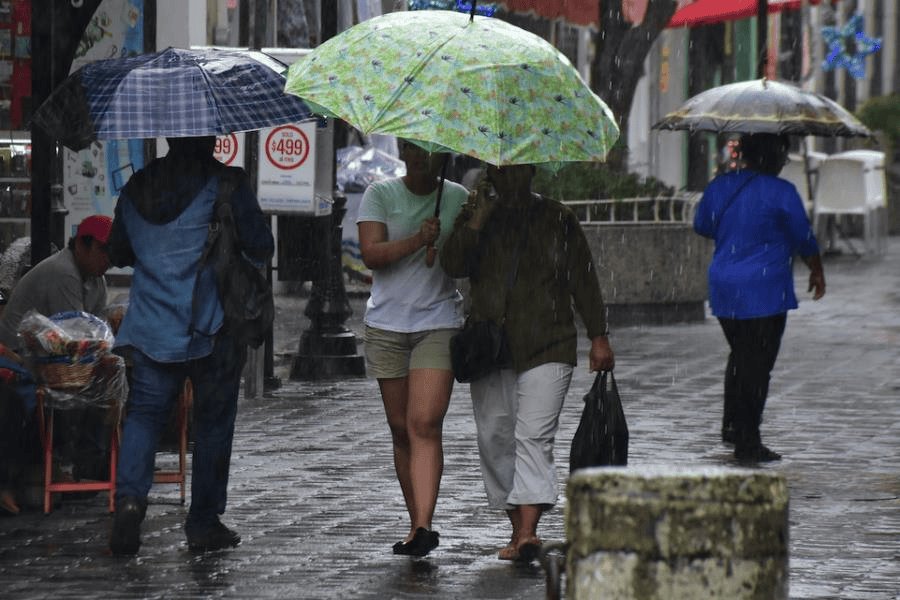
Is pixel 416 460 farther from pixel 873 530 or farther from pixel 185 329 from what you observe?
pixel 873 530

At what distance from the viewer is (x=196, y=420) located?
7.99 metres

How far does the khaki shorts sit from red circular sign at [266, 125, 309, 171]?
6.31 metres

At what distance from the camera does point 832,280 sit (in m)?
25.4

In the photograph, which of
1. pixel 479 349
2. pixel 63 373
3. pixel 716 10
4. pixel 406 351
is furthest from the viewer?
pixel 716 10

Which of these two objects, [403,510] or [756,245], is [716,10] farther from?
[403,510]

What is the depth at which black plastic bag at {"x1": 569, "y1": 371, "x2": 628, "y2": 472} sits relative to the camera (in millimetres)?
7621

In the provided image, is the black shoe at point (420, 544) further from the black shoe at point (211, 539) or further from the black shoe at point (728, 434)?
the black shoe at point (728, 434)

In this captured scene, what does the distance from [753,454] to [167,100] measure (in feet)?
13.4

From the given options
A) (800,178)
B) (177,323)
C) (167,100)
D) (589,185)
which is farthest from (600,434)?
(800,178)

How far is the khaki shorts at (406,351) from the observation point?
7629 mm

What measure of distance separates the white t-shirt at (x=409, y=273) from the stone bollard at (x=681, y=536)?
10.2 feet

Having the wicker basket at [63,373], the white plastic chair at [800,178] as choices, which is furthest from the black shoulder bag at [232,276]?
the white plastic chair at [800,178]

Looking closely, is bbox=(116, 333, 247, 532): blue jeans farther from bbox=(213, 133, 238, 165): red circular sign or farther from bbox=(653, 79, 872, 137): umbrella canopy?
bbox=(213, 133, 238, 165): red circular sign

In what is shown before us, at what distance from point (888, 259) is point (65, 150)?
66.8 ft
